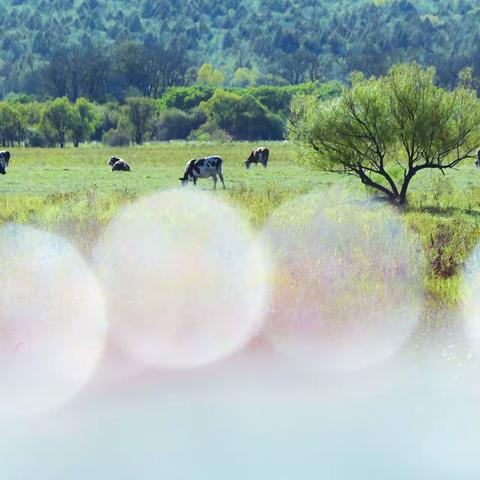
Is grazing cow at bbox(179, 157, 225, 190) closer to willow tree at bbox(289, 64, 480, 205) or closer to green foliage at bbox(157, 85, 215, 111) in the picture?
willow tree at bbox(289, 64, 480, 205)

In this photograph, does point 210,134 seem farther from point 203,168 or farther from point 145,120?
point 203,168

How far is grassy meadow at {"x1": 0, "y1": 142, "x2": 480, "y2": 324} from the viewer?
660 inches

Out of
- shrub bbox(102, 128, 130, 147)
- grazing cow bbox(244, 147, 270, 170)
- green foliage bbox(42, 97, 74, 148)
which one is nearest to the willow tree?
grazing cow bbox(244, 147, 270, 170)

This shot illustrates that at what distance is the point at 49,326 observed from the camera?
13.3m

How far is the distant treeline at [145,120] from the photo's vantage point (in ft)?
345

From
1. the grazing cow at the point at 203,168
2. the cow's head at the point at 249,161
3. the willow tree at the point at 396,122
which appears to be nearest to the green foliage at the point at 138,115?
the cow's head at the point at 249,161

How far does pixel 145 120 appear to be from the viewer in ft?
374

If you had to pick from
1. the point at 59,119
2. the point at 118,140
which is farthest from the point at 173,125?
the point at 59,119

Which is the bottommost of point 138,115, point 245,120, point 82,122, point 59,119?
point 59,119

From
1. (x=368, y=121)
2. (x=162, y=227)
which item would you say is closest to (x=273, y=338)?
(x=162, y=227)

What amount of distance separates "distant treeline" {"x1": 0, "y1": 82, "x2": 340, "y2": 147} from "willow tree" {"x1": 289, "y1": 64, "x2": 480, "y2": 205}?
73744 millimetres

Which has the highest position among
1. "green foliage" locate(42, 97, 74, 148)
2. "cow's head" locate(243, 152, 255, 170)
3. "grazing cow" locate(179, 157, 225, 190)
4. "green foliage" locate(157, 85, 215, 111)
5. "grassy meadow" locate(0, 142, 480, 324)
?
"green foliage" locate(157, 85, 215, 111)

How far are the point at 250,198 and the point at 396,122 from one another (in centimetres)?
589

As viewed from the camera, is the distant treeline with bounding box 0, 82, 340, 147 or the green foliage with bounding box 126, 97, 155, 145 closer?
the distant treeline with bounding box 0, 82, 340, 147
